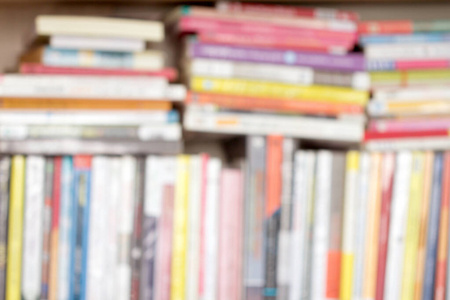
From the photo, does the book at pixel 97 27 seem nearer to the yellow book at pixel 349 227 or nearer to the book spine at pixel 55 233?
the book spine at pixel 55 233

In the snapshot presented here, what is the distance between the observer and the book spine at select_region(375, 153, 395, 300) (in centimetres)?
97

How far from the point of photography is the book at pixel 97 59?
936mm

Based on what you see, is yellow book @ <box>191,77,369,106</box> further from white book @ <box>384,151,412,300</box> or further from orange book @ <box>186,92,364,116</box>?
white book @ <box>384,151,412,300</box>

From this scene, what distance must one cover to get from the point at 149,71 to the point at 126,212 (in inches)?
8.7

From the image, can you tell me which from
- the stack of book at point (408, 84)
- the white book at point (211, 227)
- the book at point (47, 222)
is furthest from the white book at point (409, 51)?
the book at point (47, 222)

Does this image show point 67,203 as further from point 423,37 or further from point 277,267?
point 423,37

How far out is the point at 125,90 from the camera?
93 centimetres

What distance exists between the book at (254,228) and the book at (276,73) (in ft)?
0.41

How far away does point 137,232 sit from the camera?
0.92m

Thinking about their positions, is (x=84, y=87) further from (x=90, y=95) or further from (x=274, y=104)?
(x=274, y=104)

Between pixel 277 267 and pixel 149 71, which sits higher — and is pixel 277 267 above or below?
below

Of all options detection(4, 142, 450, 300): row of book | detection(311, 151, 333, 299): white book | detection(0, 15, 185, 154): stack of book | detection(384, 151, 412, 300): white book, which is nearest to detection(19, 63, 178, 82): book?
detection(0, 15, 185, 154): stack of book

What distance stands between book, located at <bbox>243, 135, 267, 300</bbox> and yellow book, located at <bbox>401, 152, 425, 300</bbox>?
0.76ft

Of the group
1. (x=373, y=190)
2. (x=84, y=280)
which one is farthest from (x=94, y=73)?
(x=373, y=190)
